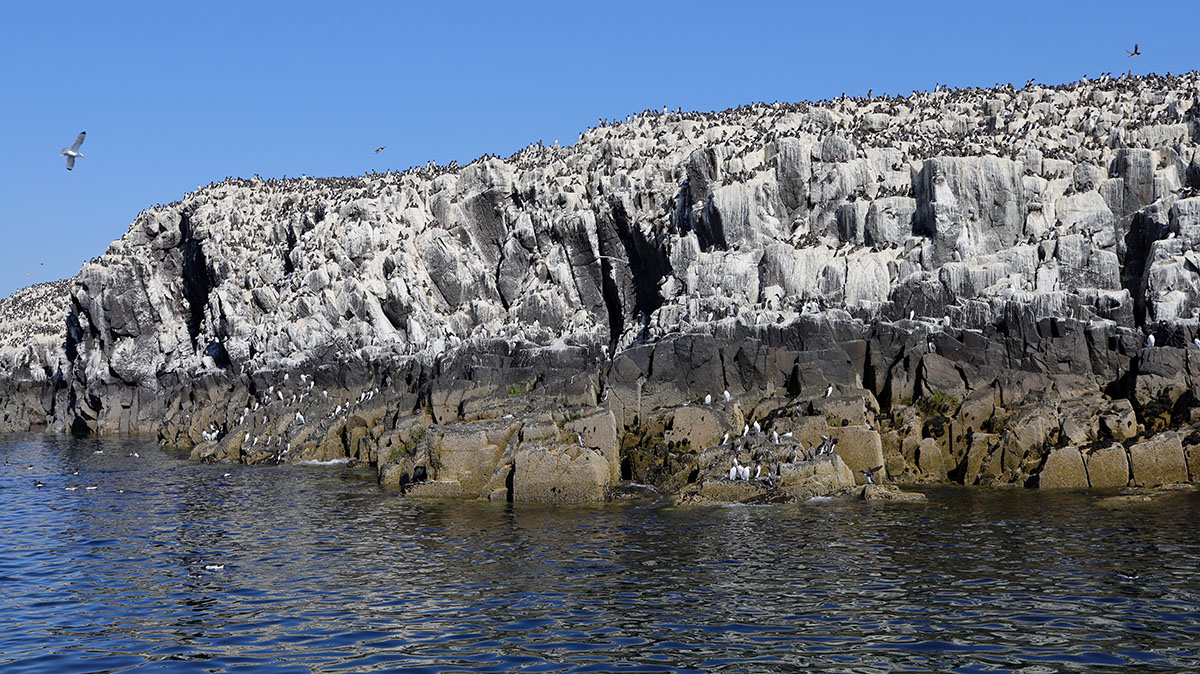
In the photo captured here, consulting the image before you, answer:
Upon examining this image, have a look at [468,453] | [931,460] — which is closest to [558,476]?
[468,453]

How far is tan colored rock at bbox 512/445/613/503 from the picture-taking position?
132 ft

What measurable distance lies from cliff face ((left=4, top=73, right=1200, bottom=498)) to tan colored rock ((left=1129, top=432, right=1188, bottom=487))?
1.53 feet

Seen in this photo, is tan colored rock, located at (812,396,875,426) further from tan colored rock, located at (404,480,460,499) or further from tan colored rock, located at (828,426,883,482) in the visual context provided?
tan colored rock, located at (404,480,460,499)

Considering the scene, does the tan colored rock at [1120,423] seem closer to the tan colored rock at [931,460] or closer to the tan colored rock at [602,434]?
the tan colored rock at [931,460]

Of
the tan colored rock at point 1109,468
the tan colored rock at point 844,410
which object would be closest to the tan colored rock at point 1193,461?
the tan colored rock at point 1109,468

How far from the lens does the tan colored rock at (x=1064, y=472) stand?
3922 centimetres

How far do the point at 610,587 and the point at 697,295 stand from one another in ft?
122

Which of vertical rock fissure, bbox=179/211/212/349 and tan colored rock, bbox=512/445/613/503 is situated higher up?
vertical rock fissure, bbox=179/211/212/349

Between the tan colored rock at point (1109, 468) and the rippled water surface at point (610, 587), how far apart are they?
92.5 inches

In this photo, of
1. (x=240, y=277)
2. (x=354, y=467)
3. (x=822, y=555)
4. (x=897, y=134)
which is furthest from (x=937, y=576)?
(x=240, y=277)

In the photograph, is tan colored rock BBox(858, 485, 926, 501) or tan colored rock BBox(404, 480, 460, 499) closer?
tan colored rock BBox(858, 485, 926, 501)

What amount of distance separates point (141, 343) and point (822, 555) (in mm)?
84190

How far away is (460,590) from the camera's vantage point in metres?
25.9

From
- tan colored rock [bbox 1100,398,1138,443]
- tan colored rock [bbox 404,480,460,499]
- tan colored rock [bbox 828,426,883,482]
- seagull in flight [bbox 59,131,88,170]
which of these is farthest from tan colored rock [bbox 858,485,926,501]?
seagull in flight [bbox 59,131,88,170]
